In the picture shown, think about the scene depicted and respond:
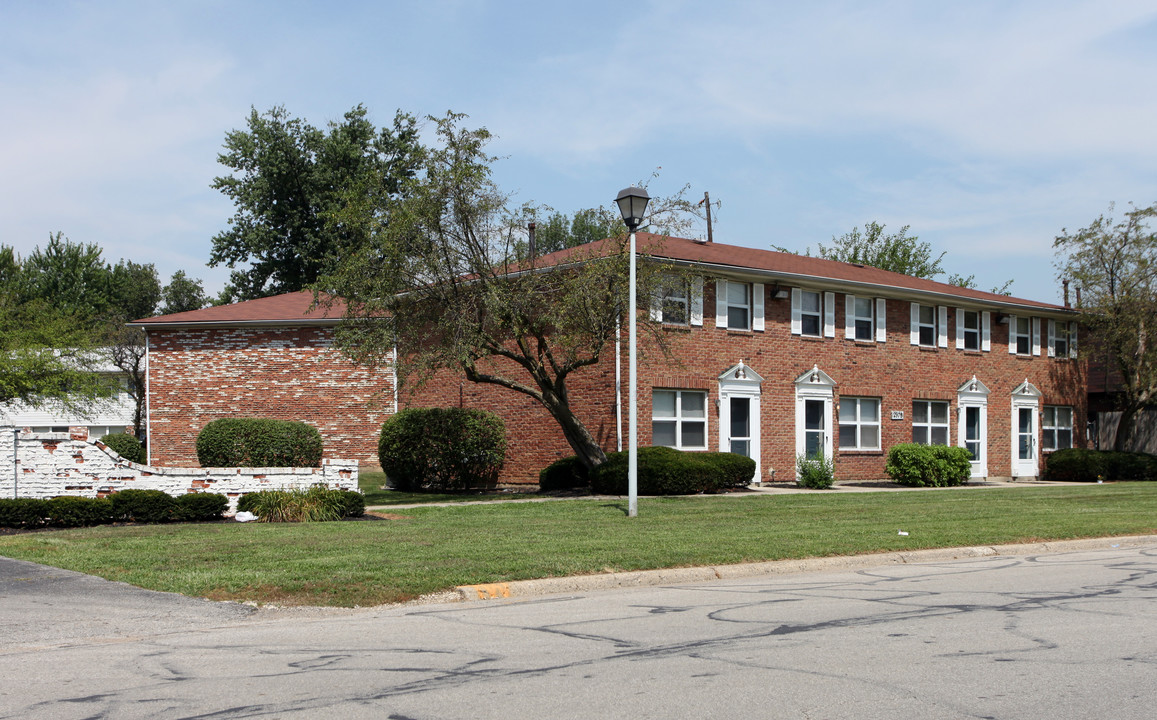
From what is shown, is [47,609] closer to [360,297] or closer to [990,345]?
[360,297]

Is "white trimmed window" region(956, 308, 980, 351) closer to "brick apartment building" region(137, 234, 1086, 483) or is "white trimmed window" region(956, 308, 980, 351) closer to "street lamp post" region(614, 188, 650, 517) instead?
"brick apartment building" region(137, 234, 1086, 483)

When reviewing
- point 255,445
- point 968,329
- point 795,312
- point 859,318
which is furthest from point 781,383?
point 255,445

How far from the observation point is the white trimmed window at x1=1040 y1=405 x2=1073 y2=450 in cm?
3488

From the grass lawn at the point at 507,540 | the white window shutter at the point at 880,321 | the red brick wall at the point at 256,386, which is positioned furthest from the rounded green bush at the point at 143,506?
the white window shutter at the point at 880,321

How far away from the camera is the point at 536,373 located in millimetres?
22906

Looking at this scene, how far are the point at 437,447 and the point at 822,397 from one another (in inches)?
421

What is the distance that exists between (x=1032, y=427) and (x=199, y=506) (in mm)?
27482

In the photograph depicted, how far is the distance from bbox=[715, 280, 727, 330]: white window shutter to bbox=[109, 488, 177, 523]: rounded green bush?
1450 cm

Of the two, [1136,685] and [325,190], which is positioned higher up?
[325,190]

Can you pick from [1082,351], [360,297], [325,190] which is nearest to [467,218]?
[360,297]

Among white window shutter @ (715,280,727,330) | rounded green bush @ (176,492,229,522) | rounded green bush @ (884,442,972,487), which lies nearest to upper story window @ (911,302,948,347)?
rounded green bush @ (884,442,972,487)

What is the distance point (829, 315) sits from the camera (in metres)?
28.7

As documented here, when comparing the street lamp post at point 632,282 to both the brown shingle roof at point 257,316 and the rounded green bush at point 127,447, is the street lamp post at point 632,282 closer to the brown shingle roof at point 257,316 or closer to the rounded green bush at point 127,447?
the brown shingle roof at point 257,316

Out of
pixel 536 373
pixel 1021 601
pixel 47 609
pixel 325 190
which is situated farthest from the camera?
pixel 325 190
